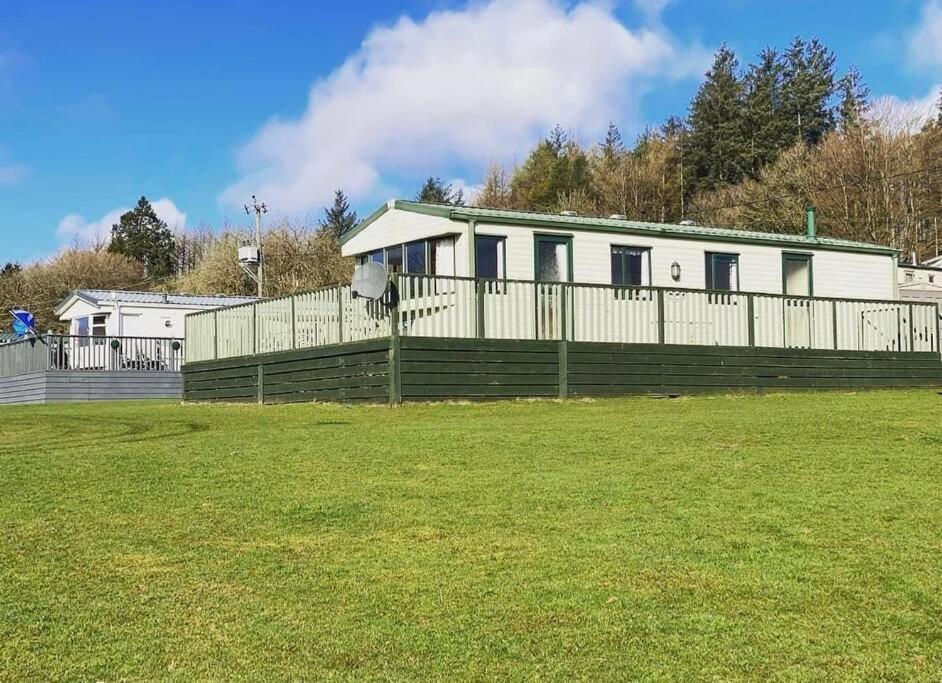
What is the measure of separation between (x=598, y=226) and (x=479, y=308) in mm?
4053

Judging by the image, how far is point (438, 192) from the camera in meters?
56.8

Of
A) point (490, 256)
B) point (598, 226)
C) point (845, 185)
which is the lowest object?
point (490, 256)

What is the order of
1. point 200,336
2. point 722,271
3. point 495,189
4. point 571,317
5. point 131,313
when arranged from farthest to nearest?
1. point 495,189
2. point 131,313
3. point 200,336
4. point 722,271
5. point 571,317

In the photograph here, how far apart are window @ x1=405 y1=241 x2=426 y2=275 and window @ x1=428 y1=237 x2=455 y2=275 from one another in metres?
0.20

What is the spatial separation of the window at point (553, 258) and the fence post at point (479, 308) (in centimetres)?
286

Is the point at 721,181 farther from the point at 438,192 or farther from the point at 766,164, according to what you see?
the point at 438,192

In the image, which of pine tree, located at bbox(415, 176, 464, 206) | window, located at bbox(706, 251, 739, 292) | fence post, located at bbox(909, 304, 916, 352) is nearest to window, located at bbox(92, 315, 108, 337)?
window, located at bbox(706, 251, 739, 292)

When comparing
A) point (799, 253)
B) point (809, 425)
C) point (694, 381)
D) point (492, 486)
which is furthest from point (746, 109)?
point (492, 486)

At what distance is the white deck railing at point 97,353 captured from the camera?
78.6 feet

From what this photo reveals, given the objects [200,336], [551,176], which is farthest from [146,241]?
[200,336]

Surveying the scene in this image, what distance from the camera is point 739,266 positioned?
17.9 metres

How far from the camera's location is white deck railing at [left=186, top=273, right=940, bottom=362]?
13148 mm

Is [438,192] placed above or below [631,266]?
above

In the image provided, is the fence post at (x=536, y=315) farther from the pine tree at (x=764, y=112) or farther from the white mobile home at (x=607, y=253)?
the pine tree at (x=764, y=112)
